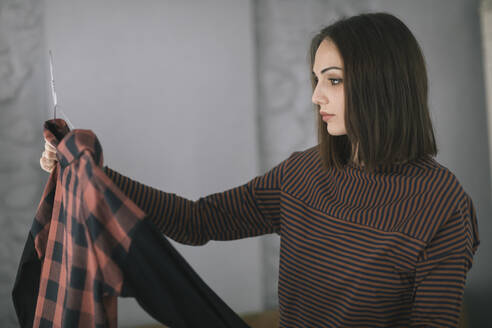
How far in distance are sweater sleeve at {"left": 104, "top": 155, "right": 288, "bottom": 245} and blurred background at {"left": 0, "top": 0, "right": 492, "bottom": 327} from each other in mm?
546

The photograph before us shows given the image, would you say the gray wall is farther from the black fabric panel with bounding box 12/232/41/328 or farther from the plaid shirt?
the plaid shirt

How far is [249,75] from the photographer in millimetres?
1705

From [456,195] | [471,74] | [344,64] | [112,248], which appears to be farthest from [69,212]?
[471,74]

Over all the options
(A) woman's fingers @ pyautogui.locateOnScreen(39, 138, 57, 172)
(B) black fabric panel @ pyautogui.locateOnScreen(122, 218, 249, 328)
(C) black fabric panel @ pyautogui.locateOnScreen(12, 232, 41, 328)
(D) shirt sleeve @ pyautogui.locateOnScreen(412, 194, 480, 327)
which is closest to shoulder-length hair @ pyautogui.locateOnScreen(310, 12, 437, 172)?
(D) shirt sleeve @ pyautogui.locateOnScreen(412, 194, 480, 327)

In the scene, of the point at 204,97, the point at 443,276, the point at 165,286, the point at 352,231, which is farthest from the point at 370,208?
the point at 204,97

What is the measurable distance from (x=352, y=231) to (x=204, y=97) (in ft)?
2.95

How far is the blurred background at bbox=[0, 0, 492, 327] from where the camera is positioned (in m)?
1.46

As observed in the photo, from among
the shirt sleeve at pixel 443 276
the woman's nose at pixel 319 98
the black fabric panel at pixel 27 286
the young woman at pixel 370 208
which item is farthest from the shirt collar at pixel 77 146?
the shirt sleeve at pixel 443 276

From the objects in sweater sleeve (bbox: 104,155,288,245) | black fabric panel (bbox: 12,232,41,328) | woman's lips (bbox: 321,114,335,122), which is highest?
woman's lips (bbox: 321,114,335,122)

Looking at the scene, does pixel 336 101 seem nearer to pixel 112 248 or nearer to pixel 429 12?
pixel 112 248

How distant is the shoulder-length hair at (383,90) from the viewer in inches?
37.0

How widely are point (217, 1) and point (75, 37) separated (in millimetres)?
571

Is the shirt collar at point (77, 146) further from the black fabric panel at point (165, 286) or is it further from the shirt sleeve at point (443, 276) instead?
the shirt sleeve at point (443, 276)

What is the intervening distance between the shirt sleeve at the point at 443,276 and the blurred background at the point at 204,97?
0.88 m
